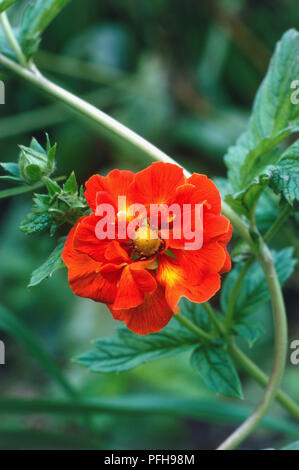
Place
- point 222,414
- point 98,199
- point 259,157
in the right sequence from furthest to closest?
point 222,414 → point 259,157 → point 98,199

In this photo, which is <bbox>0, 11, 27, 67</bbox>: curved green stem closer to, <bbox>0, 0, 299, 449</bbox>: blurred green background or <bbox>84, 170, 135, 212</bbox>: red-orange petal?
<bbox>84, 170, 135, 212</bbox>: red-orange petal

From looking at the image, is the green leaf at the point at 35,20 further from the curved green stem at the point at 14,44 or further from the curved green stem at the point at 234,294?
the curved green stem at the point at 234,294

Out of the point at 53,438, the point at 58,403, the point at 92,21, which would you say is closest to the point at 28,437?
the point at 53,438

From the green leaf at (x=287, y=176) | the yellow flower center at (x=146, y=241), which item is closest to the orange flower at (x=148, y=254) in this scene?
the yellow flower center at (x=146, y=241)

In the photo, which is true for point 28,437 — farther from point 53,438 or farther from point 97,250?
point 97,250

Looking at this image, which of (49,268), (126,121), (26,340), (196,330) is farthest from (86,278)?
(126,121)

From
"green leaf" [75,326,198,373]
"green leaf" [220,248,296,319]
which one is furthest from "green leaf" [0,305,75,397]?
"green leaf" [220,248,296,319]
